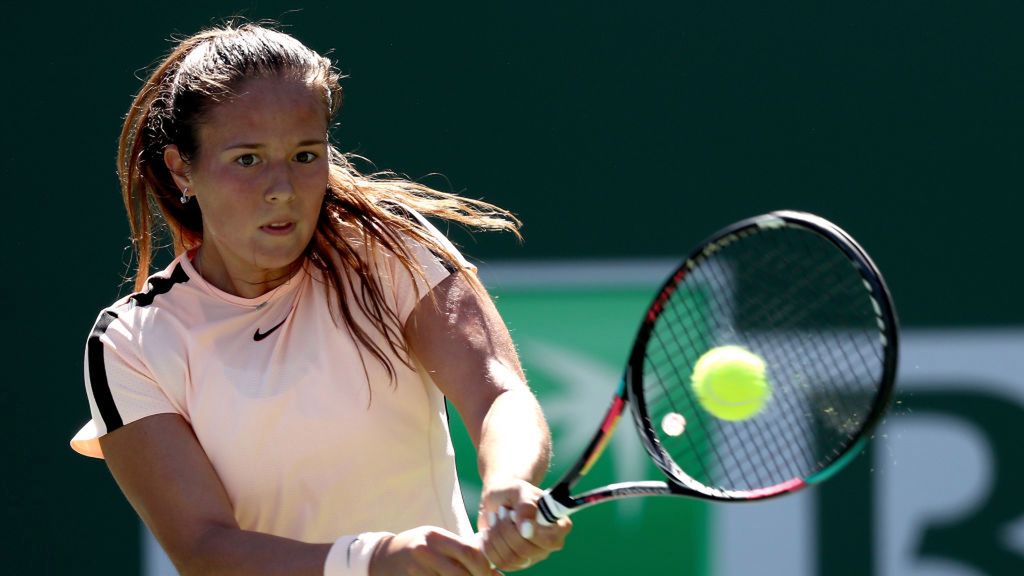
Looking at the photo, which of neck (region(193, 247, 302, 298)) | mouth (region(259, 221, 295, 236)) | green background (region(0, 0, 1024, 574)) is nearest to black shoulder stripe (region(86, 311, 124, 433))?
neck (region(193, 247, 302, 298))

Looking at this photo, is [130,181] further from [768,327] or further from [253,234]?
[768,327]

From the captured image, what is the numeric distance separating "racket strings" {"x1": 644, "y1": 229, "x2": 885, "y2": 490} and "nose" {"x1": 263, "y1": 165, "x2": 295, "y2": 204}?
38.6 inches

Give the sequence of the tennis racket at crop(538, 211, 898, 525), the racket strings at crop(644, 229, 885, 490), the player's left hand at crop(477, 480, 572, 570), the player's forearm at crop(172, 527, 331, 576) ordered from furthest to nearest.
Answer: the racket strings at crop(644, 229, 885, 490) → the tennis racket at crop(538, 211, 898, 525) → the player's forearm at crop(172, 527, 331, 576) → the player's left hand at crop(477, 480, 572, 570)

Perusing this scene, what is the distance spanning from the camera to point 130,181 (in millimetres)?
2186

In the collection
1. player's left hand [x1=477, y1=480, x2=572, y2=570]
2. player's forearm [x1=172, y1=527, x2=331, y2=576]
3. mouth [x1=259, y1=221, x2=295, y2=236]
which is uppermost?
mouth [x1=259, y1=221, x2=295, y2=236]

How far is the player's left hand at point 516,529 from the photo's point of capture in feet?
5.66

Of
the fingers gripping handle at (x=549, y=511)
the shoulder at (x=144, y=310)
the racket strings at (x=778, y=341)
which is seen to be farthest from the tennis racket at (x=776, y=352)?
the shoulder at (x=144, y=310)

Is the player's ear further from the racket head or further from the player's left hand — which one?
the racket head

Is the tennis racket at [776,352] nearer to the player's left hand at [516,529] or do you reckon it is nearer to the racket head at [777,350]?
the racket head at [777,350]

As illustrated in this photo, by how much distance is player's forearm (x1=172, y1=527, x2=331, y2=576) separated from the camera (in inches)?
71.9

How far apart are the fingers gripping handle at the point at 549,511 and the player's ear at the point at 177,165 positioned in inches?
28.8

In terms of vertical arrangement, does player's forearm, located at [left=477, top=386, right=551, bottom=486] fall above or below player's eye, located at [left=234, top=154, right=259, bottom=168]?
below

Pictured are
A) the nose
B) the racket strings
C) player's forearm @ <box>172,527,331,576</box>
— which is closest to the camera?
player's forearm @ <box>172,527,331,576</box>

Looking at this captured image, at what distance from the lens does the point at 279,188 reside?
75.9 inches
